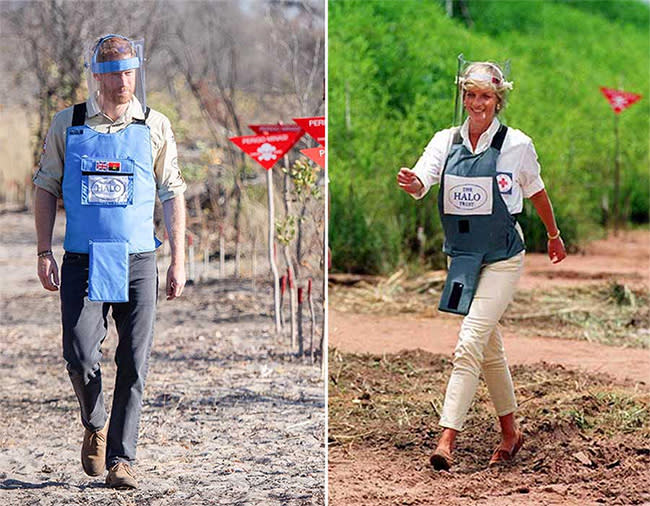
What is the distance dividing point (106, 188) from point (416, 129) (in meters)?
7.25

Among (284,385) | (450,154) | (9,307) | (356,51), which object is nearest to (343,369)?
(284,385)

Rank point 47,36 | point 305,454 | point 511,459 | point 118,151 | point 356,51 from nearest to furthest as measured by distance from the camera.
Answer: point 118,151, point 511,459, point 305,454, point 356,51, point 47,36

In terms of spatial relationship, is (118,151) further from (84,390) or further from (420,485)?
(420,485)

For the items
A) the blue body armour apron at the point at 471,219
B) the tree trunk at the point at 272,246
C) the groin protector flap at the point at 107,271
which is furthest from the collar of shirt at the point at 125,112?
the tree trunk at the point at 272,246

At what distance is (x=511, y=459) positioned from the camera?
5.40 meters

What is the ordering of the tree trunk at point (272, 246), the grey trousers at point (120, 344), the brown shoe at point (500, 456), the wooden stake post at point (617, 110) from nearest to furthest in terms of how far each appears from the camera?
the grey trousers at point (120, 344), the brown shoe at point (500, 456), the tree trunk at point (272, 246), the wooden stake post at point (617, 110)

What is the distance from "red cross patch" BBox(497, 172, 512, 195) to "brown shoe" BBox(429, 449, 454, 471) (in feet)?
3.56

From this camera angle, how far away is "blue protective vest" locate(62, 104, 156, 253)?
15.0 ft

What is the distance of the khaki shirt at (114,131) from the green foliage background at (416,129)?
6109 mm

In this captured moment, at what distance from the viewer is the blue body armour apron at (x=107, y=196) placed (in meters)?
4.56

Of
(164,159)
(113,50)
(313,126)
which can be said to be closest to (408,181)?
(164,159)

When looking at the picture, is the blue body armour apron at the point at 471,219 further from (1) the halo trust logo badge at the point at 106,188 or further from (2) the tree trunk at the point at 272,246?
(2) the tree trunk at the point at 272,246

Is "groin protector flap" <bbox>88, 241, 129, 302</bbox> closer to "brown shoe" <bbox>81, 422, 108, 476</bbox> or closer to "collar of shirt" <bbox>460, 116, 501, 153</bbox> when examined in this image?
"brown shoe" <bbox>81, 422, 108, 476</bbox>

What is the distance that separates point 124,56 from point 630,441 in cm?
291
